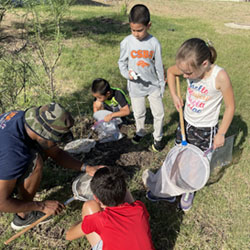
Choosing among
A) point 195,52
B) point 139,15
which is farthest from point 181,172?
point 139,15

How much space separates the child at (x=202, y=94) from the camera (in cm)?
195

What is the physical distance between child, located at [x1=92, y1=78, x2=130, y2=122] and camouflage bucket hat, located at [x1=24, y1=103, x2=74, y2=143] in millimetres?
1293

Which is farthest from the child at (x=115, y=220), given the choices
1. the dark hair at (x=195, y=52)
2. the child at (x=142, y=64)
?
the child at (x=142, y=64)

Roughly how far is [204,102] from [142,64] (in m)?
0.90

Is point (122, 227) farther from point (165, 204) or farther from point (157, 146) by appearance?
point (157, 146)

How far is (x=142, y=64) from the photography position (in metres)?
2.79

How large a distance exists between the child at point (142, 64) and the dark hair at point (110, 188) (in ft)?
4.60

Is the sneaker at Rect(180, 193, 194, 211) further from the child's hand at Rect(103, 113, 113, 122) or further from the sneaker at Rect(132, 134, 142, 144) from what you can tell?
the child's hand at Rect(103, 113, 113, 122)

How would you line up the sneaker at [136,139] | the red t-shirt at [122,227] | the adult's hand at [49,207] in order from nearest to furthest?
the red t-shirt at [122,227]
the adult's hand at [49,207]
the sneaker at [136,139]

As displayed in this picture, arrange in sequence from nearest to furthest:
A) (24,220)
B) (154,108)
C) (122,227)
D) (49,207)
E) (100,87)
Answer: (122,227)
(49,207)
(24,220)
(154,108)
(100,87)

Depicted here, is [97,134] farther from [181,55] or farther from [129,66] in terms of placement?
[181,55]

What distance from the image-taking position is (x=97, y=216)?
5.19ft

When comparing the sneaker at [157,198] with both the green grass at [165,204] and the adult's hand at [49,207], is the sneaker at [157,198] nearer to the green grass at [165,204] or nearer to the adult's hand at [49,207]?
the green grass at [165,204]

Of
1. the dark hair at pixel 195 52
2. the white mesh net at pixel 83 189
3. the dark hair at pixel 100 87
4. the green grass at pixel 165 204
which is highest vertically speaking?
the dark hair at pixel 195 52
